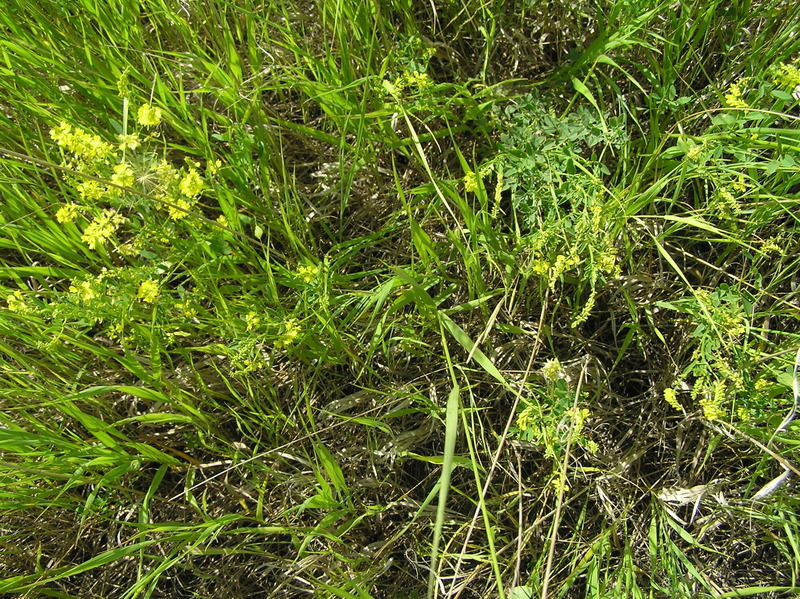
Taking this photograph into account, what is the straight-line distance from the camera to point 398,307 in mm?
1740

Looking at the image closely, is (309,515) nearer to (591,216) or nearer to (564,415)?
(564,415)

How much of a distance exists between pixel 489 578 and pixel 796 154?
151 cm

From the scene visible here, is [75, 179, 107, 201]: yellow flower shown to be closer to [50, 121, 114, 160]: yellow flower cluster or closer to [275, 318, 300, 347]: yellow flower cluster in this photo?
[50, 121, 114, 160]: yellow flower cluster

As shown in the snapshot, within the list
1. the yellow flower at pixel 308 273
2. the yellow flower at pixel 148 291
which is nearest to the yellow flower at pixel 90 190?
the yellow flower at pixel 148 291

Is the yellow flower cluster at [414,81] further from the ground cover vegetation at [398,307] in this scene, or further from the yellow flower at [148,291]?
the yellow flower at [148,291]

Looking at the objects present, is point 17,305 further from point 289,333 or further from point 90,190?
point 289,333

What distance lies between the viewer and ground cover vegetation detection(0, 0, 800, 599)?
1.73 metres

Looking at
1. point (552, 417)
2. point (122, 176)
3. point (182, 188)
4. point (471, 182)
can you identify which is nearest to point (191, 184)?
Result: point (182, 188)

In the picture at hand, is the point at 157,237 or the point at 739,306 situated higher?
the point at 157,237

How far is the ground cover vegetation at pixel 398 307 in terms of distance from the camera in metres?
1.73

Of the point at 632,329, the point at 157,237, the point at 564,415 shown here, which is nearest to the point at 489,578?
the point at 564,415

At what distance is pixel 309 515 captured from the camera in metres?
1.91

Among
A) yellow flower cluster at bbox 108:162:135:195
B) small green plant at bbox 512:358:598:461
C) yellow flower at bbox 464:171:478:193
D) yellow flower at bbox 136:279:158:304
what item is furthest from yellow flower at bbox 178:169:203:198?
small green plant at bbox 512:358:598:461

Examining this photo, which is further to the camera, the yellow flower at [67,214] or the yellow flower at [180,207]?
the yellow flower at [67,214]
